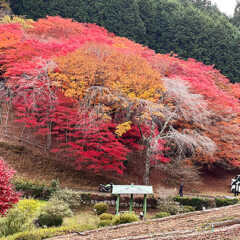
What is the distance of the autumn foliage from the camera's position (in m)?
18.3

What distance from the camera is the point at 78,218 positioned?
48.7ft

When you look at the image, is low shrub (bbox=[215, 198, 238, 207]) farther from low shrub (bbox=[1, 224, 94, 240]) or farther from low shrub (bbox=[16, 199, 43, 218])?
low shrub (bbox=[16, 199, 43, 218])

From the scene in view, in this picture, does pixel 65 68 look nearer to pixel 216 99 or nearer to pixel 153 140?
pixel 153 140

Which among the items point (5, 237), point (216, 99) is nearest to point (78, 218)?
point (5, 237)

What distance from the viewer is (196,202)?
17.6 m

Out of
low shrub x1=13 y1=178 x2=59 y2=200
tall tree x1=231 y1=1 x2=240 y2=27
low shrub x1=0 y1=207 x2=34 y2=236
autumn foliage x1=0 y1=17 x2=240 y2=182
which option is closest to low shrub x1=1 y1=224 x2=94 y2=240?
low shrub x1=0 y1=207 x2=34 y2=236

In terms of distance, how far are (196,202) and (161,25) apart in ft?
101

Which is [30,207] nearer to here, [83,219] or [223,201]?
[83,219]

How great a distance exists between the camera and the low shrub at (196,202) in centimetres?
1748

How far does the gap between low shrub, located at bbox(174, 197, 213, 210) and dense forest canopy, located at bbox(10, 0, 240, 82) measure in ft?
82.1

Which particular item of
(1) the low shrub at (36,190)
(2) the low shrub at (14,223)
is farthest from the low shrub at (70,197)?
(2) the low shrub at (14,223)

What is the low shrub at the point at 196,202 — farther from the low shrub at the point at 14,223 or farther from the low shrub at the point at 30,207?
the low shrub at the point at 14,223

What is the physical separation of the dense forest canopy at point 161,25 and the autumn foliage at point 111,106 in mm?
17515

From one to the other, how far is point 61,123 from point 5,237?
868 centimetres
